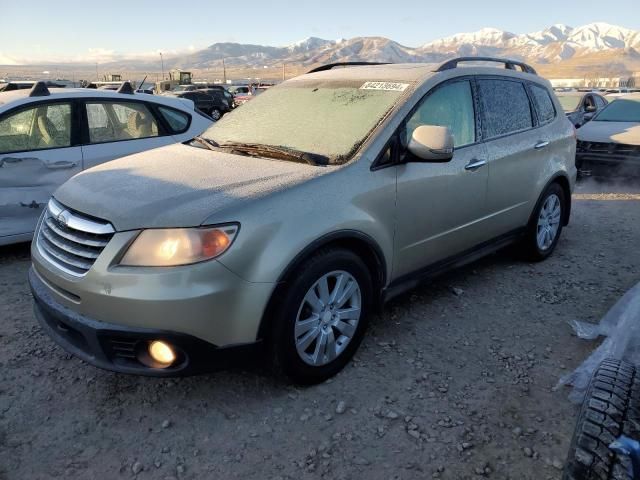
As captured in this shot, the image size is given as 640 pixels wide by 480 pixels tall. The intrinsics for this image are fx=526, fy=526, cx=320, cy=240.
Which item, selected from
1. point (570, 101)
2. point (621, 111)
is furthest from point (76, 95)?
point (570, 101)

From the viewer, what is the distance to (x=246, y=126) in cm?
356

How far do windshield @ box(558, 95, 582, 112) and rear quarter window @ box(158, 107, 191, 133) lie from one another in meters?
9.60

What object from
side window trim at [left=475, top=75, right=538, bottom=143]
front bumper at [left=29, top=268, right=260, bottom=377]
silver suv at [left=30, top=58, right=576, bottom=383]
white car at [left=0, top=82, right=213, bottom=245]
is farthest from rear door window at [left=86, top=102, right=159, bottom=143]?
side window trim at [left=475, top=75, right=538, bottom=143]

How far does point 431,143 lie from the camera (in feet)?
9.48

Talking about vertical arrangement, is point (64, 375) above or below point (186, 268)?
below

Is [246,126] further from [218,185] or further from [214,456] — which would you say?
[214,456]

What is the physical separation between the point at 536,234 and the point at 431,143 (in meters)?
2.12

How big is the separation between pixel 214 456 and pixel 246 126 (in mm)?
2113

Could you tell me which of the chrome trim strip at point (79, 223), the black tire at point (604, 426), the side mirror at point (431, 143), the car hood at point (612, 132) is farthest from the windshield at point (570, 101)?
the chrome trim strip at point (79, 223)

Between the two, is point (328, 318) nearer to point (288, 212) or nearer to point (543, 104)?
point (288, 212)

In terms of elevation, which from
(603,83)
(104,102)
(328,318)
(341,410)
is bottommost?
(341,410)

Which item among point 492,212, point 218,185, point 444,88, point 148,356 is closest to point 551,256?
point 492,212

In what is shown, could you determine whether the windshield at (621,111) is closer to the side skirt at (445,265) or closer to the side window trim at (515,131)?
the side window trim at (515,131)

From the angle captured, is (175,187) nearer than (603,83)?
Yes
